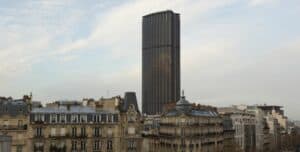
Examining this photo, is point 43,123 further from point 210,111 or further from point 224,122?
point 224,122

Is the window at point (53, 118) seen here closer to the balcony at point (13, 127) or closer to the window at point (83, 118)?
the window at point (83, 118)

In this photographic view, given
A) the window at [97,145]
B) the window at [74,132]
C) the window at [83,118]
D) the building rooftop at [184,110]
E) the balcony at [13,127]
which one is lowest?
the window at [97,145]

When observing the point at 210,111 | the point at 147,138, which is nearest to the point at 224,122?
the point at 210,111

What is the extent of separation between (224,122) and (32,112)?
56.8 metres

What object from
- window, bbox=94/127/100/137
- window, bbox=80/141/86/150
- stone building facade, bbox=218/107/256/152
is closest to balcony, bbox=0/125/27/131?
window, bbox=80/141/86/150

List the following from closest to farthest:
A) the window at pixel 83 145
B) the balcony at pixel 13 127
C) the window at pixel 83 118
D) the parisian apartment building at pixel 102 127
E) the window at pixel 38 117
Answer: the balcony at pixel 13 127 < the parisian apartment building at pixel 102 127 < the window at pixel 38 117 < the window at pixel 83 145 < the window at pixel 83 118

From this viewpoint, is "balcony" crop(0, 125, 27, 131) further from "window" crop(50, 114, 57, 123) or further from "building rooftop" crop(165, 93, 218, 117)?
"building rooftop" crop(165, 93, 218, 117)

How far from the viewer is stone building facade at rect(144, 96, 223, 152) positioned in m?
106

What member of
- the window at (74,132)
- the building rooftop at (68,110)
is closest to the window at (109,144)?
the building rooftop at (68,110)

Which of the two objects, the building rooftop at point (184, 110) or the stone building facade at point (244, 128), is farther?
the stone building facade at point (244, 128)

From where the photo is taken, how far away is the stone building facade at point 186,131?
106m

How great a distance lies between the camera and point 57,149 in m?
94.6

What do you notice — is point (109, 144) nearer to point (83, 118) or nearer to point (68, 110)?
point (83, 118)

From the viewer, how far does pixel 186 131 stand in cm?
10625
